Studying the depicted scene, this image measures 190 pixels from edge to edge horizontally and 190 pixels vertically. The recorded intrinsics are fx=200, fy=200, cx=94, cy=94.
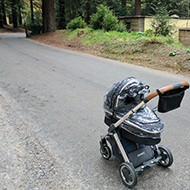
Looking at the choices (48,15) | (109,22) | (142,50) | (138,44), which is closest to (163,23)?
(138,44)

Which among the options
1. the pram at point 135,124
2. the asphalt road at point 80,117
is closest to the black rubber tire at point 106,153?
the asphalt road at point 80,117

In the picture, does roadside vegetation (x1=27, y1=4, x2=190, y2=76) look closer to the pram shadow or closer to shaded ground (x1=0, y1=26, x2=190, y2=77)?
shaded ground (x1=0, y1=26, x2=190, y2=77)

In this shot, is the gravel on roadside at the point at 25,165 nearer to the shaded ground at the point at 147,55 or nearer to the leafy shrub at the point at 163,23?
the shaded ground at the point at 147,55

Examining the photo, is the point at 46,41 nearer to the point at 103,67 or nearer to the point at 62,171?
the point at 103,67

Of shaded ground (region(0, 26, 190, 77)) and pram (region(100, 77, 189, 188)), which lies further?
shaded ground (region(0, 26, 190, 77))

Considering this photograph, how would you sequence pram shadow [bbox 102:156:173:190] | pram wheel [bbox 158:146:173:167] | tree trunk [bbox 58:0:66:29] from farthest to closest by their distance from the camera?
1. tree trunk [bbox 58:0:66:29]
2. pram wheel [bbox 158:146:173:167]
3. pram shadow [bbox 102:156:173:190]

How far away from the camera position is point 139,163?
2.70 m

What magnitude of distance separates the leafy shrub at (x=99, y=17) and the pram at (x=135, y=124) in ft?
47.7

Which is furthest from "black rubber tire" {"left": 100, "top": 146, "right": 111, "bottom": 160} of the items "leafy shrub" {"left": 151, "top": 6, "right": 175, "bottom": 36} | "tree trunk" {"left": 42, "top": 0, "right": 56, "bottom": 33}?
"tree trunk" {"left": 42, "top": 0, "right": 56, "bottom": 33}

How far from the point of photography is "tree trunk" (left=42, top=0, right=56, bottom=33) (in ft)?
64.6

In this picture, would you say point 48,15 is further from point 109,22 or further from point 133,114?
point 133,114

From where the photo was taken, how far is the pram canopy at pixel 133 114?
2424mm

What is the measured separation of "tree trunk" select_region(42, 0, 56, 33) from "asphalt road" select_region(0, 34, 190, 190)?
493 inches

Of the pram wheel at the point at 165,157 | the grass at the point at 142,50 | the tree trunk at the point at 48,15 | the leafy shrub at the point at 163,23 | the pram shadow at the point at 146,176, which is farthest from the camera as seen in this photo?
the tree trunk at the point at 48,15
